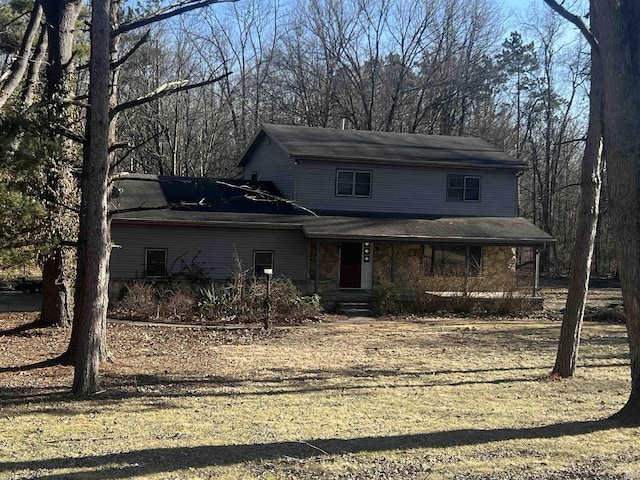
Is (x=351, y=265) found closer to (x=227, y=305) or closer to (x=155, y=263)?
(x=227, y=305)

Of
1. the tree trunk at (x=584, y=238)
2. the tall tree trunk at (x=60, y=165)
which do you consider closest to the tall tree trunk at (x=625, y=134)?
the tree trunk at (x=584, y=238)

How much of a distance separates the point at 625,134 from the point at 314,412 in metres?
4.79

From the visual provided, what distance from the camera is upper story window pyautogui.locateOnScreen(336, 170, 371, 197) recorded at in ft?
77.3

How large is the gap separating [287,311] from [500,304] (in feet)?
25.6

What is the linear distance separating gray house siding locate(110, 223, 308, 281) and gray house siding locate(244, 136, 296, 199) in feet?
6.91

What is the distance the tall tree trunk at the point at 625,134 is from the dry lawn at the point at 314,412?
1.62 meters

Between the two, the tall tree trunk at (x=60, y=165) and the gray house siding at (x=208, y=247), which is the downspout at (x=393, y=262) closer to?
the gray house siding at (x=208, y=247)

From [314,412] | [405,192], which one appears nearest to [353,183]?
[405,192]

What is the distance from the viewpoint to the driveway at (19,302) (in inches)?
749

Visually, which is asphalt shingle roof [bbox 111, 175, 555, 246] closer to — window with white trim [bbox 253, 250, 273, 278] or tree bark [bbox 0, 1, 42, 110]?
window with white trim [bbox 253, 250, 273, 278]

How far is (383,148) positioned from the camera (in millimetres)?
25031

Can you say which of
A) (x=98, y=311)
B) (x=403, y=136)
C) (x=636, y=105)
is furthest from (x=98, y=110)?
(x=403, y=136)

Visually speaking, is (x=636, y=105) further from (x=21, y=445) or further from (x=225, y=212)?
(x=225, y=212)

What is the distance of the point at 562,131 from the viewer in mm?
41094
